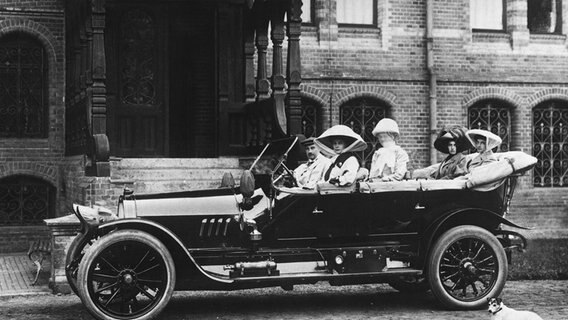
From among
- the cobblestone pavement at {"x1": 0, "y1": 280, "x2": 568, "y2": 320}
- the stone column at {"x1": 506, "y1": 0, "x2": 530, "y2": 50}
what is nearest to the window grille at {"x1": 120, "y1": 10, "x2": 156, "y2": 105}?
the cobblestone pavement at {"x1": 0, "y1": 280, "x2": 568, "y2": 320}

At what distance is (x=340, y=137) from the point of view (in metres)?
8.58

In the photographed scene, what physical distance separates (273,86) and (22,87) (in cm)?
526

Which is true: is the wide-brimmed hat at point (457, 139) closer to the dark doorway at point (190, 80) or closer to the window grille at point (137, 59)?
the dark doorway at point (190, 80)

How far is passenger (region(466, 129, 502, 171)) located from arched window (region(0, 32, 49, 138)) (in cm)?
850

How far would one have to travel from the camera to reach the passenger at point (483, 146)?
28.9ft

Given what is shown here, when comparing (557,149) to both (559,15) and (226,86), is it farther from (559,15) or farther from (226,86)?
(226,86)

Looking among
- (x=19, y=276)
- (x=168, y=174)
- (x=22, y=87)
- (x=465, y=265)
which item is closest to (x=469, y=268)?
(x=465, y=265)

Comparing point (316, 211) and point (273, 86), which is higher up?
point (273, 86)

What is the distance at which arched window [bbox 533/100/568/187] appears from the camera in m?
17.0

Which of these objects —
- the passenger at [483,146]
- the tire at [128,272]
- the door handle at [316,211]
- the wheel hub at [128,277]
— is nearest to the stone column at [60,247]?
the tire at [128,272]

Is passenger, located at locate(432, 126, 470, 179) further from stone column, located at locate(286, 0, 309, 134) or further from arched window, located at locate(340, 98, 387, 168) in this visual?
arched window, located at locate(340, 98, 387, 168)

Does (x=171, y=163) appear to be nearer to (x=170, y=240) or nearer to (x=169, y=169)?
(x=169, y=169)

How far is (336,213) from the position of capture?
834 cm

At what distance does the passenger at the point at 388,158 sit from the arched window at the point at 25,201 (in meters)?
7.62
